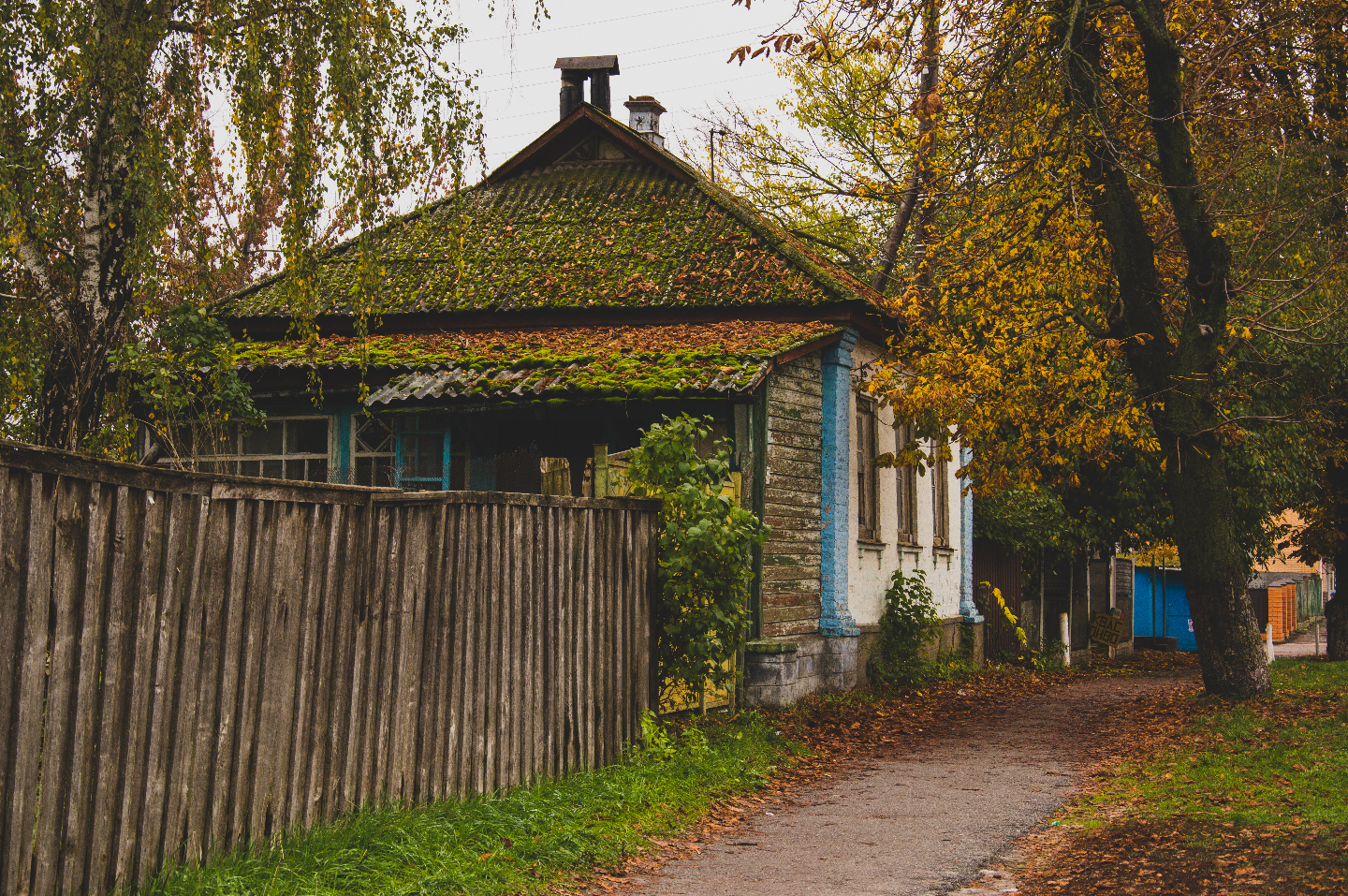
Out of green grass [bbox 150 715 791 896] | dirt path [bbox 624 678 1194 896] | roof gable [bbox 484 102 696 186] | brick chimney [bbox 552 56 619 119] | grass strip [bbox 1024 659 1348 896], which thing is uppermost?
brick chimney [bbox 552 56 619 119]

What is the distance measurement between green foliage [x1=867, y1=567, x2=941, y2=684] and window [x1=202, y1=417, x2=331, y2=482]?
23.5ft

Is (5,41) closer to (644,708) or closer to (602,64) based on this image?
(644,708)

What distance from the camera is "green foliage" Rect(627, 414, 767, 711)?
29.7ft

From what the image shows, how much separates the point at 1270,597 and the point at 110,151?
125 ft

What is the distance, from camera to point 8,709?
13.8 feet

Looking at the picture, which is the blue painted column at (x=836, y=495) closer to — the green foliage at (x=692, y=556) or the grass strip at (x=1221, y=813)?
the grass strip at (x=1221, y=813)

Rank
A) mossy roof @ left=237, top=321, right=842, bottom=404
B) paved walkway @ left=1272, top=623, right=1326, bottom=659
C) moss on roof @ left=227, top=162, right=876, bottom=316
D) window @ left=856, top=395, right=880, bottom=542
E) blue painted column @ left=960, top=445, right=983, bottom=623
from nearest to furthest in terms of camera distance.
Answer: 1. mossy roof @ left=237, top=321, right=842, bottom=404
2. moss on roof @ left=227, top=162, right=876, bottom=316
3. window @ left=856, top=395, right=880, bottom=542
4. blue painted column @ left=960, top=445, right=983, bottom=623
5. paved walkway @ left=1272, top=623, right=1326, bottom=659

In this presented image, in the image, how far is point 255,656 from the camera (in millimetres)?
5383

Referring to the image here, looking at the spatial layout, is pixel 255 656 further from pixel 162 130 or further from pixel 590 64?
pixel 590 64

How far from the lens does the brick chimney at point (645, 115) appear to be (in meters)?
20.3

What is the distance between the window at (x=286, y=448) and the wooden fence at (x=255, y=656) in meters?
7.49

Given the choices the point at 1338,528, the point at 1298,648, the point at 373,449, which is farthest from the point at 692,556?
the point at 1298,648

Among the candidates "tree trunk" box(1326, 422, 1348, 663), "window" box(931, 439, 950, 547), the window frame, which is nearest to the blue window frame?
the window frame

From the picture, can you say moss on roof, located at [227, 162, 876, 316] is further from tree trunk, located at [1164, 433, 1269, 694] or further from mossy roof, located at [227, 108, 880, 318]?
tree trunk, located at [1164, 433, 1269, 694]
